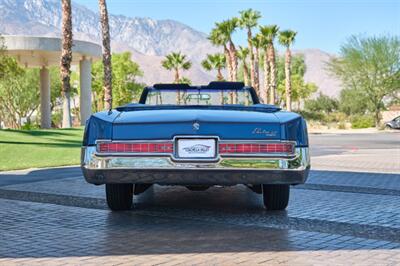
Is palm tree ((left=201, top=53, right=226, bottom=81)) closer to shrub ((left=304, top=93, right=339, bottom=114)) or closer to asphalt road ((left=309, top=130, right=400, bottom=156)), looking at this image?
shrub ((left=304, top=93, right=339, bottom=114))

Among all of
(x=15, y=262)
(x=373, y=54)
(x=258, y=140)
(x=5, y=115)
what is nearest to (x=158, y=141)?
(x=258, y=140)

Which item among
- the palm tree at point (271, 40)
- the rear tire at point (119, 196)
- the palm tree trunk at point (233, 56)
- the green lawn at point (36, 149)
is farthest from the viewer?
the palm tree trunk at point (233, 56)

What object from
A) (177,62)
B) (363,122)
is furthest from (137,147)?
(177,62)

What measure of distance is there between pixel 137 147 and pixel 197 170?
657 millimetres

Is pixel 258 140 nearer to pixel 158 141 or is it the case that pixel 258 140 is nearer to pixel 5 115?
pixel 158 141

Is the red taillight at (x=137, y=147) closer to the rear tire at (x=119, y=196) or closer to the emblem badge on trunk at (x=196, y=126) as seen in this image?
the emblem badge on trunk at (x=196, y=126)

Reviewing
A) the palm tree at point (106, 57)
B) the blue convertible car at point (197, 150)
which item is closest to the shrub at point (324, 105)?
the palm tree at point (106, 57)

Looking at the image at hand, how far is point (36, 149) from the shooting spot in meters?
19.7

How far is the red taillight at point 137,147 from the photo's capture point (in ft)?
19.8

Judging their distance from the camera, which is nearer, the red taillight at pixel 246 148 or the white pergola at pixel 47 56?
the red taillight at pixel 246 148

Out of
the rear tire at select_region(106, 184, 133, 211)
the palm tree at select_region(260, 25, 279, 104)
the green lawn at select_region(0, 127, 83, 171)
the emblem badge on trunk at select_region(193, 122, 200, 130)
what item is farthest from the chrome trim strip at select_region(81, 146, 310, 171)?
the palm tree at select_region(260, 25, 279, 104)

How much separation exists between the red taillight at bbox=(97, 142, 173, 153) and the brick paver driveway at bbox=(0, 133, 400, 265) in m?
0.82

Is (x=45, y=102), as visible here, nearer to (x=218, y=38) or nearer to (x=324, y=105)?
(x=218, y=38)

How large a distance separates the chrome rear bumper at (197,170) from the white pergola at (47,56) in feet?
96.9
